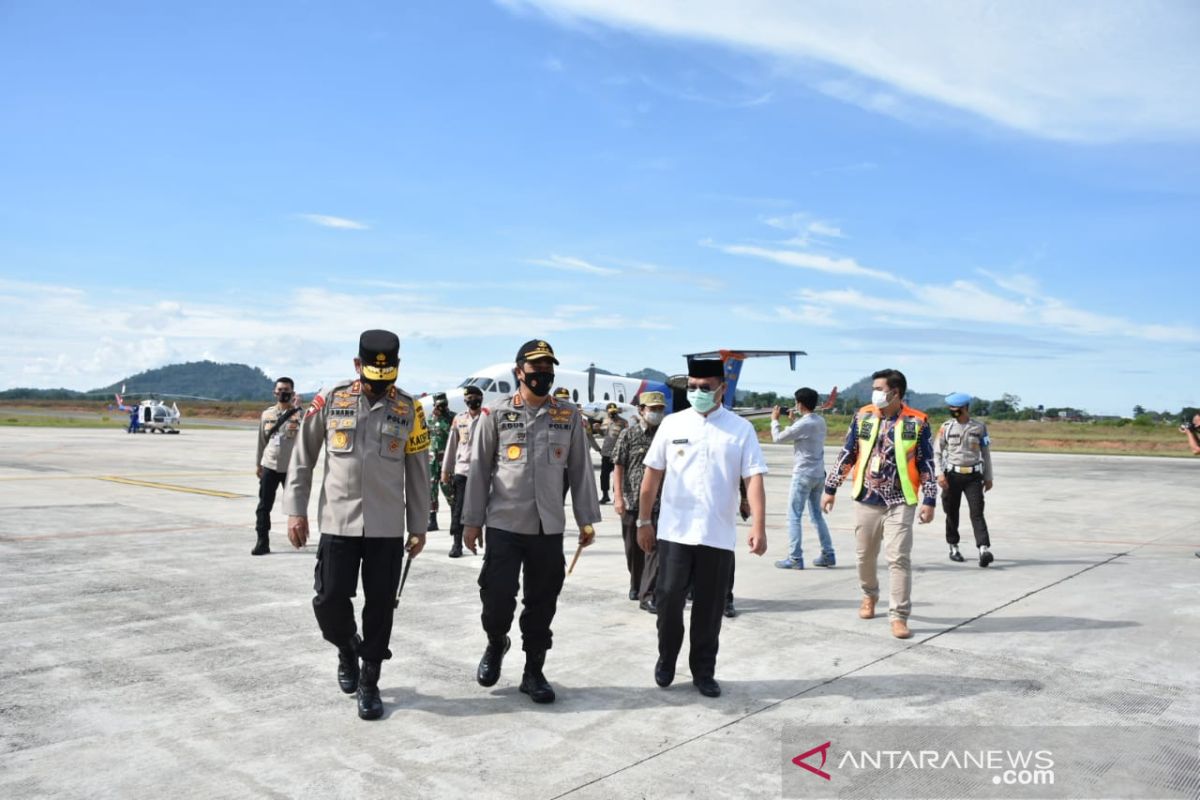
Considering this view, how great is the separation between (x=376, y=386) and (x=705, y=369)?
204 centimetres

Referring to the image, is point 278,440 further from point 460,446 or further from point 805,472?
point 805,472

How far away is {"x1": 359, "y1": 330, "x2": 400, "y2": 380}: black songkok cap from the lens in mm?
4902

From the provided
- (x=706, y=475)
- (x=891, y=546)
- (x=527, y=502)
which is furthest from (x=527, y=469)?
(x=891, y=546)

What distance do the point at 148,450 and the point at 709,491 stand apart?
28499 millimetres

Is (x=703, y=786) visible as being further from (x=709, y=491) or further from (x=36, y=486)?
(x=36, y=486)

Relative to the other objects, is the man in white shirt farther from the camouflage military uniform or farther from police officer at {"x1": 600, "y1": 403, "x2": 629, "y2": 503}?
police officer at {"x1": 600, "y1": 403, "x2": 629, "y2": 503}

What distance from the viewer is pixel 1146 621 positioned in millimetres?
7016

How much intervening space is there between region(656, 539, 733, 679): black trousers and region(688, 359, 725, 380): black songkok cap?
1.07 m

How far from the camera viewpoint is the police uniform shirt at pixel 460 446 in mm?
9695

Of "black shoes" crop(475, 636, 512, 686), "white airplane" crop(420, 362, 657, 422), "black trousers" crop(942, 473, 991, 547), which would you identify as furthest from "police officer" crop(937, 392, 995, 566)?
"white airplane" crop(420, 362, 657, 422)

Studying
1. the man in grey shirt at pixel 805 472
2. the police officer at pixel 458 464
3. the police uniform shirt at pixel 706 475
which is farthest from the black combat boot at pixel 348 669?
the man in grey shirt at pixel 805 472

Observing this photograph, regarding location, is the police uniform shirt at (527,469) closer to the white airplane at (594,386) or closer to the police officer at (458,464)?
the police officer at (458,464)

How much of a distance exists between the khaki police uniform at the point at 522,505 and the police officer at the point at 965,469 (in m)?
6.14

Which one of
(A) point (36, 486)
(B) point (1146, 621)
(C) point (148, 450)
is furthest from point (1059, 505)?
(C) point (148, 450)
